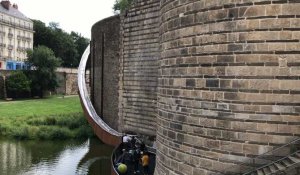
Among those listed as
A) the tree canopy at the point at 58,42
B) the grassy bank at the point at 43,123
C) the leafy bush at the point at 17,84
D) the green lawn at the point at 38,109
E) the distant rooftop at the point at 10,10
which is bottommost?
the grassy bank at the point at 43,123

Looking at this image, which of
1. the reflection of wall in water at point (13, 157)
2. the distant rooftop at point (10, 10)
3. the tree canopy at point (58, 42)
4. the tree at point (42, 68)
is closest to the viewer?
the reflection of wall in water at point (13, 157)

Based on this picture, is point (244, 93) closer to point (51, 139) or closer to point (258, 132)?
point (258, 132)

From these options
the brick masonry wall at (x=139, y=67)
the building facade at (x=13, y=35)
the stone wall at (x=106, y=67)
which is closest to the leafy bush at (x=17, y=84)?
the building facade at (x=13, y=35)

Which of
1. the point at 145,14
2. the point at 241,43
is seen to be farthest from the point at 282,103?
the point at 145,14

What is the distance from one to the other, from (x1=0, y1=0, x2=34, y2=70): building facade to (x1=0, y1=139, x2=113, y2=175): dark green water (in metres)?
35.8

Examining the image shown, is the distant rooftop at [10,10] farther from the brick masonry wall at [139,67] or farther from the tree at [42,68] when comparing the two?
the brick masonry wall at [139,67]

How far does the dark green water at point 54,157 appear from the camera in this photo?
1991 centimetres

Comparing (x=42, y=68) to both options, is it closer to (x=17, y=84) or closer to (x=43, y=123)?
(x=17, y=84)

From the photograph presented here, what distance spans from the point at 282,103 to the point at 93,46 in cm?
1896

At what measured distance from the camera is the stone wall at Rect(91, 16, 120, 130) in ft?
68.9

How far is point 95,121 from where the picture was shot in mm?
22438

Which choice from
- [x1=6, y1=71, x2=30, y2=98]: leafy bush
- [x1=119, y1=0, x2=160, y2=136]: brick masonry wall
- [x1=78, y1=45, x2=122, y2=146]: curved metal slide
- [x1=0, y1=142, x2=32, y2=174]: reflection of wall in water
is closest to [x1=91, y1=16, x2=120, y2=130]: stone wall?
[x1=78, y1=45, x2=122, y2=146]: curved metal slide

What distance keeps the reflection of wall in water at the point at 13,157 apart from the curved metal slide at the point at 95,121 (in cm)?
331

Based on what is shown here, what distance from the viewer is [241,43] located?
269 inches
